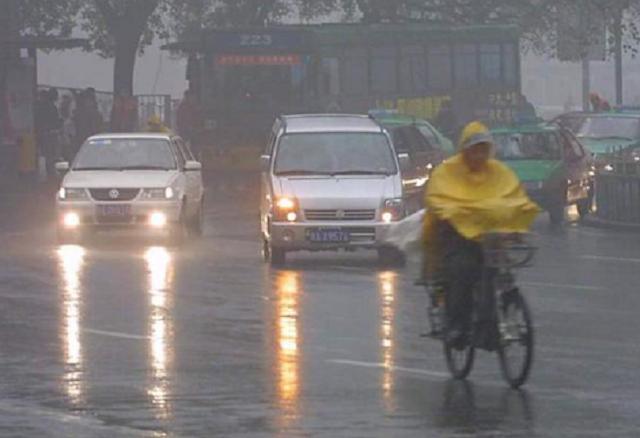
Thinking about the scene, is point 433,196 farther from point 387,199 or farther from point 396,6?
point 396,6

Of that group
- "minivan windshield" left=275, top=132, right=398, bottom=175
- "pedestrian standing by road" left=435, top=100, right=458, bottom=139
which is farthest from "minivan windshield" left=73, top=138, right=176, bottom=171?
"pedestrian standing by road" left=435, top=100, right=458, bottom=139

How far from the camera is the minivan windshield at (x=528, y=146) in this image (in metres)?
31.2

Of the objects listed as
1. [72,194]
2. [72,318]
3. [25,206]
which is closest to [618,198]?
[72,194]

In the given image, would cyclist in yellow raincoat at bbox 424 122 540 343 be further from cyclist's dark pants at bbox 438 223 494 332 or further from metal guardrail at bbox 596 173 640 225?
metal guardrail at bbox 596 173 640 225

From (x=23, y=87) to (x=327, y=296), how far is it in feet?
82.9

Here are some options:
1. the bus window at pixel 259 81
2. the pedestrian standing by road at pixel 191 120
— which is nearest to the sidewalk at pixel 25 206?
the pedestrian standing by road at pixel 191 120

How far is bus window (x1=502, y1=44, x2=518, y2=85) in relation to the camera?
4559 centimetres

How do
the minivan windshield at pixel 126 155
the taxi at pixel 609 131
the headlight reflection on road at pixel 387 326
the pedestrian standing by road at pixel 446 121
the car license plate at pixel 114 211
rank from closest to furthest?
the headlight reflection on road at pixel 387 326
the car license plate at pixel 114 211
the minivan windshield at pixel 126 155
the taxi at pixel 609 131
the pedestrian standing by road at pixel 446 121

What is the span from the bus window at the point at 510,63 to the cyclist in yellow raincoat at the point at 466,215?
33.4 metres

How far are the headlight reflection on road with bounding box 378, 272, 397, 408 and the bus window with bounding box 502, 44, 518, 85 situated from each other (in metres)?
25.3

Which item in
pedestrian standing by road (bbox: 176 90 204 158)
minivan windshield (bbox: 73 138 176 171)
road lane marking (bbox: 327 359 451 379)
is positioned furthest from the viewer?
pedestrian standing by road (bbox: 176 90 204 158)

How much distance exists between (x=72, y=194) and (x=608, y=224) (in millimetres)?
8733

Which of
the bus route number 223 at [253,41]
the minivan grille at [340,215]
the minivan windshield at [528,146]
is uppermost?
the bus route number 223 at [253,41]

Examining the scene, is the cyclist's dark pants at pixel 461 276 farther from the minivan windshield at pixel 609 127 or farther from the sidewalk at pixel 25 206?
the minivan windshield at pixel 609 127
